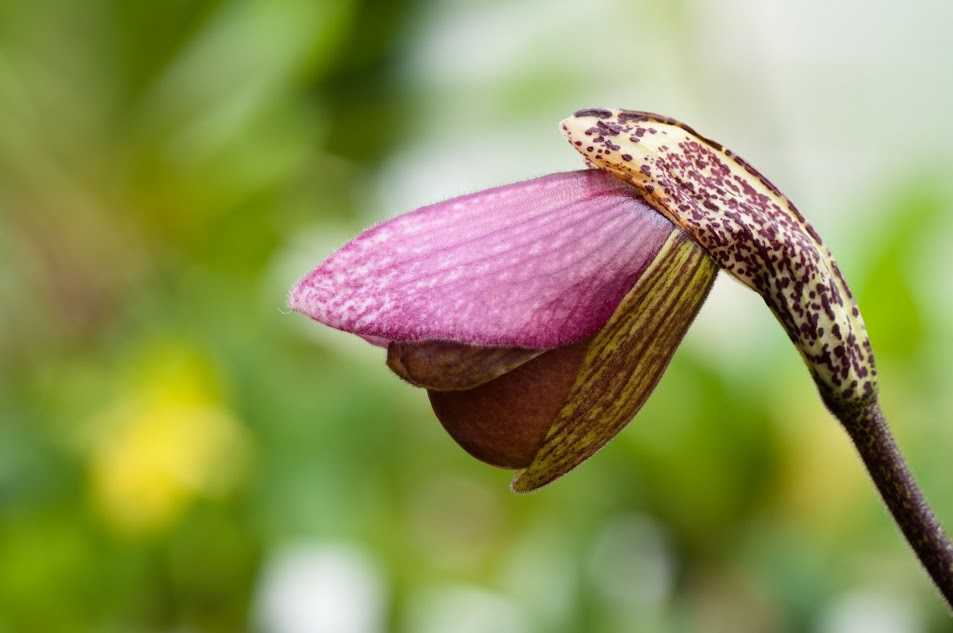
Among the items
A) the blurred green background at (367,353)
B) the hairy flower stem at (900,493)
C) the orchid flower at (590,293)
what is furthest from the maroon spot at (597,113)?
the blurred green background at (367,353)

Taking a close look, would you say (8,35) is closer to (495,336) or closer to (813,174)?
(813,174)

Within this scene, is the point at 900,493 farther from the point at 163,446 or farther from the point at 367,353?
the point at 367,353

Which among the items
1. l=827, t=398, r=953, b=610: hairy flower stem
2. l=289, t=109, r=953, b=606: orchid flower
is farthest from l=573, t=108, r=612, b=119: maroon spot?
l=827, t=398, r=953, b=610: hairy flower stem

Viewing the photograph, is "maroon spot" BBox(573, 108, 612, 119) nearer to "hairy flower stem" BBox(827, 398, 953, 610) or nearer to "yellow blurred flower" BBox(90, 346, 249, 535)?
"hairy flower stem" BBox(827, 398, 953, 610)

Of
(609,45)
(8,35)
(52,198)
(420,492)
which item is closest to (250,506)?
(420,492)

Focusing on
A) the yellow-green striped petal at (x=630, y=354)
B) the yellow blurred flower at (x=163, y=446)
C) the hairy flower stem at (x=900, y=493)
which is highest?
the yellow-green striped petal at (x=630, y=354)

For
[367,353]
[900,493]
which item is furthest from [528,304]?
[367,353]

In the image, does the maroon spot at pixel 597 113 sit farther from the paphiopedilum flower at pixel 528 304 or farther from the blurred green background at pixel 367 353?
the blurred green background at pixel 367 353

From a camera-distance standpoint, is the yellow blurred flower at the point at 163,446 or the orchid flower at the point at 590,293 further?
the yellow blurred flower at the point at 163,446
